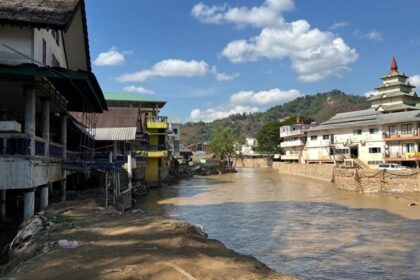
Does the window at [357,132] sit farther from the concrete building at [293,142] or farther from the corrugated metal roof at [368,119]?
the concrete building at [293,142]

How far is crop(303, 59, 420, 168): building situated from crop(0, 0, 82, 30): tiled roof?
43.5 meters

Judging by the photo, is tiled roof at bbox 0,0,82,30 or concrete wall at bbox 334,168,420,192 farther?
concrete wall at bbox 334,168,420,192

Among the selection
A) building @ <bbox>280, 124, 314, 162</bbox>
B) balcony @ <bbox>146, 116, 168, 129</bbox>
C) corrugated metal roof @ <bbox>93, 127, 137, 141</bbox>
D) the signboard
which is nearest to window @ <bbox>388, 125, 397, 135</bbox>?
the signboard

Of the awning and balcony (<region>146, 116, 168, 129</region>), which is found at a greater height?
balcony (<region>146, 116, 168, 129</region>)

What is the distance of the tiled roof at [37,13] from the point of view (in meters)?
12.3

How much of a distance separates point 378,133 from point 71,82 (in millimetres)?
46998

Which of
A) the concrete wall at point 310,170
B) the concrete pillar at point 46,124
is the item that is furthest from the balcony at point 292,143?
the concrete pillar at point 46,124

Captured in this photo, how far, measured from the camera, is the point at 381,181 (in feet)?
131

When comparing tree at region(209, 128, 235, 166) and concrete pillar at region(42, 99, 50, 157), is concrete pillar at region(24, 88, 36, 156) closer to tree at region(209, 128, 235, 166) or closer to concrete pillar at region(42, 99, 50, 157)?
concrete pillar at region(42, 99, 50, 157)

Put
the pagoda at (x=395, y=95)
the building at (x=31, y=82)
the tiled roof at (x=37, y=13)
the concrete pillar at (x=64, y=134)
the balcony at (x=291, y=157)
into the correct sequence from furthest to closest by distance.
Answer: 1. the balcony at (x=291, y=157)
2. the pagoda at (x=395, y=95)
3. the concrete pillar at (x=64, y=134)
4. the tiled roof at (x=37, y=13)
5. the building at (x=31, y=82)

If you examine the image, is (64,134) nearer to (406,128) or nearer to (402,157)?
(402,157)

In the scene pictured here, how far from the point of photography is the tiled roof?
1233 cm

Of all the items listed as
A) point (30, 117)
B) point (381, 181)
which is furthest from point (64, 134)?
point (381, 181)

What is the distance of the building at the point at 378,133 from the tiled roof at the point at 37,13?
1712 inches
